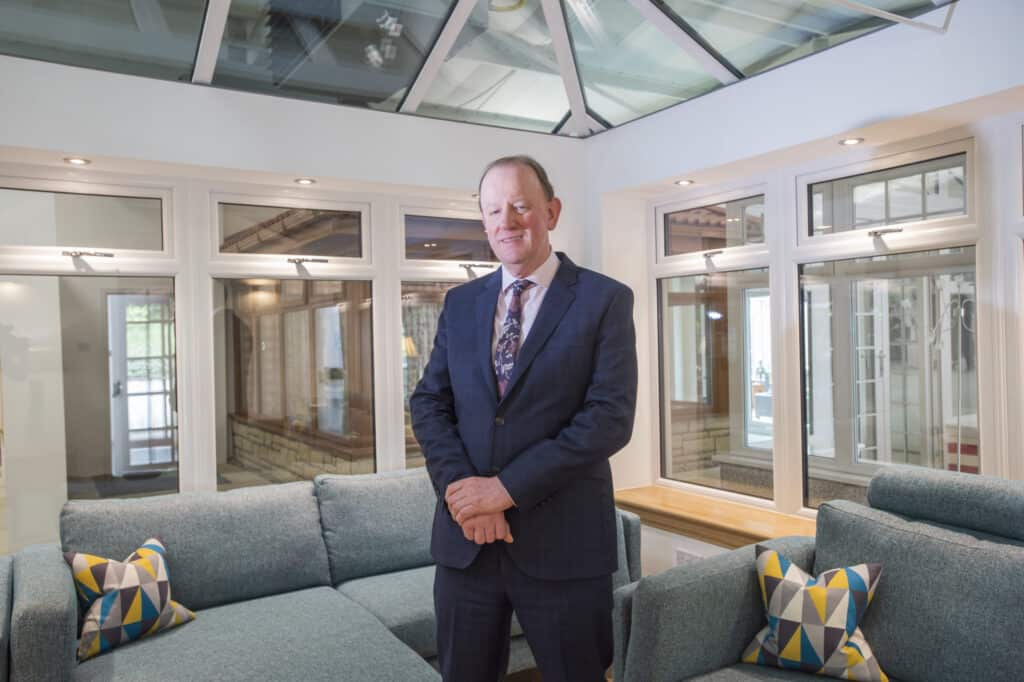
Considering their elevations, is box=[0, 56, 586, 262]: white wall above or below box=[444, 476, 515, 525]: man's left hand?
above

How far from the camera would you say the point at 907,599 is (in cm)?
228

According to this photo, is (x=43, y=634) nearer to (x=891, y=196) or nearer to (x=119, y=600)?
(x=119, y=600)

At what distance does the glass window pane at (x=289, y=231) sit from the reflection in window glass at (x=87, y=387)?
0.37 metres

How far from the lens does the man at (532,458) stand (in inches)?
57.6

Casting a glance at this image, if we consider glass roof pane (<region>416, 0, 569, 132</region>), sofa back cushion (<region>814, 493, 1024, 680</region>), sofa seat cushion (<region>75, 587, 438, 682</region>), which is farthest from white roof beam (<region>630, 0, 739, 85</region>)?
sofa seat cushion (<region>75, 587, 438, 682</region>)

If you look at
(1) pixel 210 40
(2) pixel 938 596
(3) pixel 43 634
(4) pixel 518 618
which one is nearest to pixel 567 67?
(1) pixel 210 40

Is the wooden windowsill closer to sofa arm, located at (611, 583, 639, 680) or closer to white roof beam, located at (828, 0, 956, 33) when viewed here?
sofa arm, located at (611, 583, 639, 680)

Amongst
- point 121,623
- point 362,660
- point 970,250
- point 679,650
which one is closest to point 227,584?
point 121,623

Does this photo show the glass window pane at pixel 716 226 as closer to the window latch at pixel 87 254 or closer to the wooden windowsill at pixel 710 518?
the wooden windowsill at pixel 710 518

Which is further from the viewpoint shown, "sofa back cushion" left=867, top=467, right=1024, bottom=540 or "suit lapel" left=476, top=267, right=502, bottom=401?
"sofa back cushion" left=867, top=467, right=1024, bottom=540

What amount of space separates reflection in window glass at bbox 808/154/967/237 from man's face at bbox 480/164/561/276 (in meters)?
2.15

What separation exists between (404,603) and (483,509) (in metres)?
1.67

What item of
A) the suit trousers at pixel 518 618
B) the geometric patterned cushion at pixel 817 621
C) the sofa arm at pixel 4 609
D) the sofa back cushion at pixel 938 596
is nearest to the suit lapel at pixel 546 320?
the suit trousers at pixel 518 618

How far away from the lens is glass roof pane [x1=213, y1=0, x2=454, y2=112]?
10.2 ft
